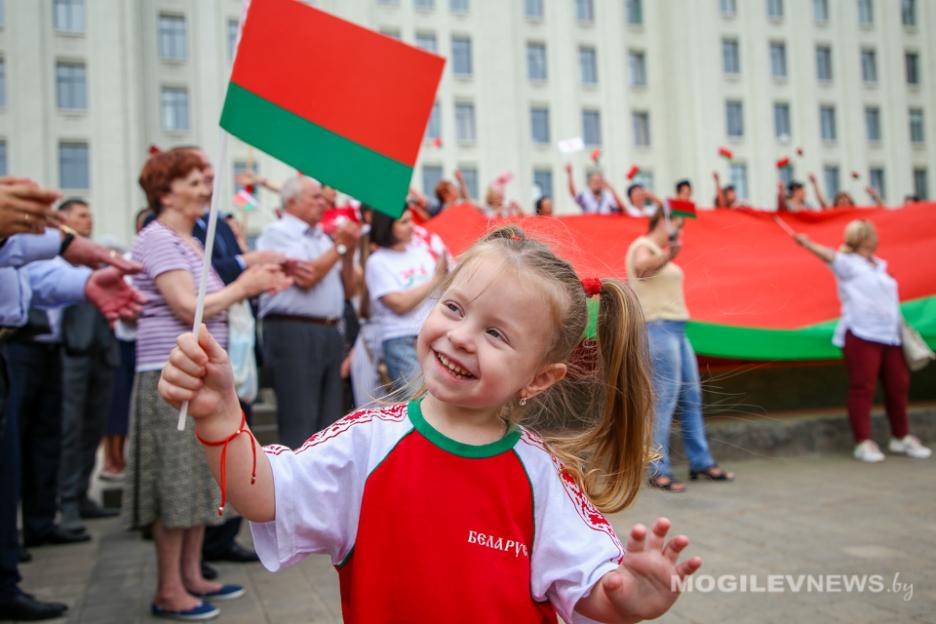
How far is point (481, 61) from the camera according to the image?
1420 inches

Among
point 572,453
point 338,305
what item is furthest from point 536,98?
point 572,453

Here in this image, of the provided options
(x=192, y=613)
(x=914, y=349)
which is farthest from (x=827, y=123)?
(x=192, y=613)

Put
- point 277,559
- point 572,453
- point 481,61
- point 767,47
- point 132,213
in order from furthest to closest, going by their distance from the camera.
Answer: point 767,47 < point 481,61 < point 132,213 < point 572,453 < point 277,559

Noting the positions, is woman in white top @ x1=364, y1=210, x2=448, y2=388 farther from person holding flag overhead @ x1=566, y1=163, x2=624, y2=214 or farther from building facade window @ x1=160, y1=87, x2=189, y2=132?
building facade window @ x1=160, y1=87, x2=189, y2=132

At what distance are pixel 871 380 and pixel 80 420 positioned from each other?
19.6 ft

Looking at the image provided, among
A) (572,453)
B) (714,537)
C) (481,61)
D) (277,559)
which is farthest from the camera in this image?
(481,61)

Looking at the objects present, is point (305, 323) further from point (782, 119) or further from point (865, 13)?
point (865, 13)

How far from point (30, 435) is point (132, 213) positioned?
92.7ft

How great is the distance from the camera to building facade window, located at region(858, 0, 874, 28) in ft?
137

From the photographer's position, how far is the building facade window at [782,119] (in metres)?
39.9

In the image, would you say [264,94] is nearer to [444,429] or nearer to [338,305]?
[444,429]

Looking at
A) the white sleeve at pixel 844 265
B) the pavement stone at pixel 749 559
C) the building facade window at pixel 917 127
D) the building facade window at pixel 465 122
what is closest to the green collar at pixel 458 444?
the pavement stone at pixel 749 559

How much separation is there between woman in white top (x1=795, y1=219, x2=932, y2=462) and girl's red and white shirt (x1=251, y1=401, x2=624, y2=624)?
5328 millimetres

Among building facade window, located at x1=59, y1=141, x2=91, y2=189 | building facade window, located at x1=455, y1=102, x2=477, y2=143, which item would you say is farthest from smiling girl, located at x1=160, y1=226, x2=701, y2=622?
building facade window, located at x1=455, y1=102, x2=477, y2=143
